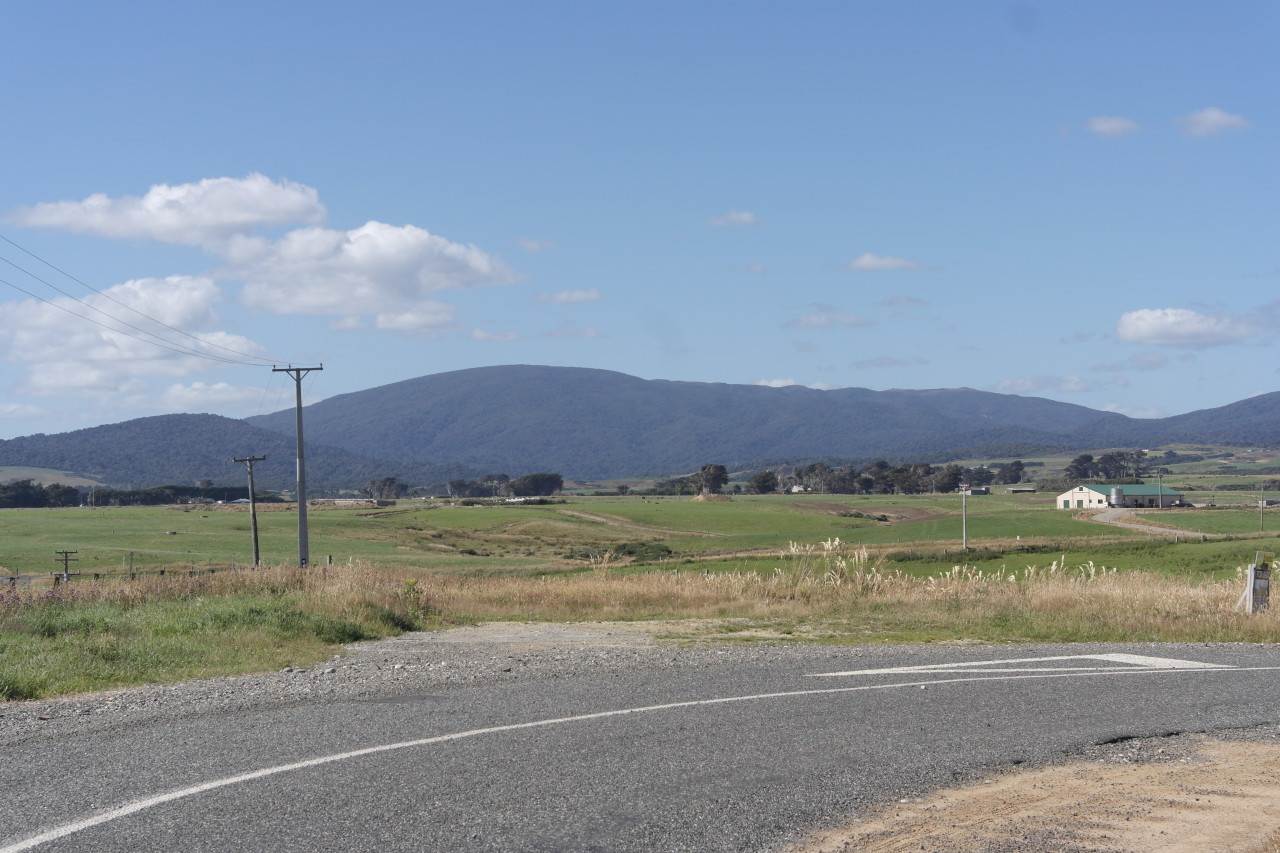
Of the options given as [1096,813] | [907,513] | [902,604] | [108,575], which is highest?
[1096,813]

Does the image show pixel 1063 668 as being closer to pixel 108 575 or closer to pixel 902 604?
pixel 902 604

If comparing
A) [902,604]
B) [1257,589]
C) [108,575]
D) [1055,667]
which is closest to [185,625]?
[1055,667]

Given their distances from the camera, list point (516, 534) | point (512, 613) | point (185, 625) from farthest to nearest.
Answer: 1. point (516, 534)
2. point (512, 613)
3. point (185, 625)

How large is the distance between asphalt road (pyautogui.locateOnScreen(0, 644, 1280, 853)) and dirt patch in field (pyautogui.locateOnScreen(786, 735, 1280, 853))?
30 cm

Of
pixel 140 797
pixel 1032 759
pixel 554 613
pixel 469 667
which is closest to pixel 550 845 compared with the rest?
pixel 140 797

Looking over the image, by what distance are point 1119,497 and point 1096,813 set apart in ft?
519

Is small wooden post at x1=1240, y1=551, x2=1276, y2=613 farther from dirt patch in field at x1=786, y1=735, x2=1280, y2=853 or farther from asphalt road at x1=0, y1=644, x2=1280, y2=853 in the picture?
dirt patch in field at x1=786, y1=735, x2=1280, y2=853

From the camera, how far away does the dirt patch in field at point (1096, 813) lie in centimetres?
639

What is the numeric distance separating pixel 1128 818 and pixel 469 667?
27.6ft

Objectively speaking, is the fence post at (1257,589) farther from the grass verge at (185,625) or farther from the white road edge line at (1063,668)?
the grass verge at (185,625)

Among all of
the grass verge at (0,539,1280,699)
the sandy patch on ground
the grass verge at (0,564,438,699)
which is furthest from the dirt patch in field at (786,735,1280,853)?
the grass verge at (0,564,438,699)

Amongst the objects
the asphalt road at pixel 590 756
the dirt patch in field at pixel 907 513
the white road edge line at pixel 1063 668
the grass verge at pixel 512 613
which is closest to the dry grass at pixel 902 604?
the grass verge at pixel 512 613

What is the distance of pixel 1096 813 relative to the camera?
7.01 m

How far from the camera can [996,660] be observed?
1405cm
